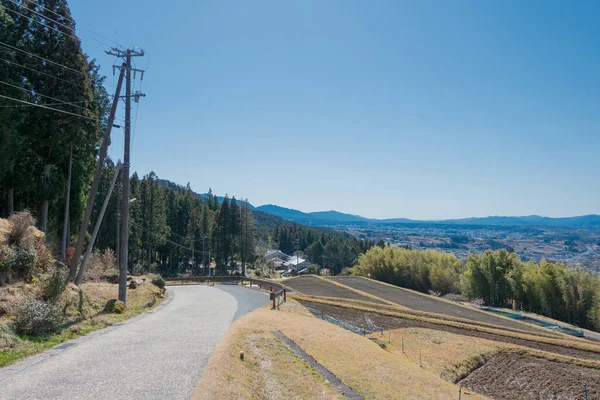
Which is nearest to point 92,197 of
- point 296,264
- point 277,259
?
point 296,264

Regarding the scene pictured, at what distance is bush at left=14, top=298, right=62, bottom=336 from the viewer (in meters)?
9.84

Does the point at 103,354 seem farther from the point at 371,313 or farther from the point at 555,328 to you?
the point at 555,328

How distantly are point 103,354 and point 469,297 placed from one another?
158 ft

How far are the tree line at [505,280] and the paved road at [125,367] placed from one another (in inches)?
1569

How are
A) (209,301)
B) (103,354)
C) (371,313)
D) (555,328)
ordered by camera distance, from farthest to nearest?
1. (555,328)
2. (371,313)
3. (209,301)
4. (103,354)

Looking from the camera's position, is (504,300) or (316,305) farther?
(504,300)

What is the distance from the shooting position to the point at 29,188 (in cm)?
2169

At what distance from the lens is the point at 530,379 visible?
690 inches

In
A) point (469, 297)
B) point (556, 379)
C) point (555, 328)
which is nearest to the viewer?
point (556, 379)

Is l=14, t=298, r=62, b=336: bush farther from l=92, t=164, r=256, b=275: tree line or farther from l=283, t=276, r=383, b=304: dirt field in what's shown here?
l=92, t=164, r=256, b=275: tree line

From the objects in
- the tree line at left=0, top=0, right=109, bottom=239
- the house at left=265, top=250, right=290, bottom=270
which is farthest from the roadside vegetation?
the house at left=265, top=250, right=290, bottom=270

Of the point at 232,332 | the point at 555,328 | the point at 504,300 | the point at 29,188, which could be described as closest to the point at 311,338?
the point at 232,332

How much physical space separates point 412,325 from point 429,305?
13.9 metres

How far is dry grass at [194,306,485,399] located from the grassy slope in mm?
4645
